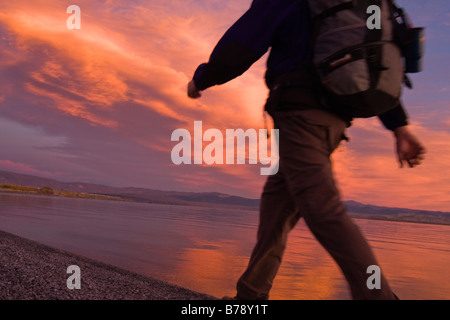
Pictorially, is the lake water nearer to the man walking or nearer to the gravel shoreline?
the gravel shoreline

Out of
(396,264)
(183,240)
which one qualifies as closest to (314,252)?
(396,264)

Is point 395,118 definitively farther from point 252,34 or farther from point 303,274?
point 303,274

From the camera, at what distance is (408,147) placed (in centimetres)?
204

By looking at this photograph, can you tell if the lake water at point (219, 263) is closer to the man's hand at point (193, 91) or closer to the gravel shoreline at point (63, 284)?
the gravel shoreline at point (63, 284)

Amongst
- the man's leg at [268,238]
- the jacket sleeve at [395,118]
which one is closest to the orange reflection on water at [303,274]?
the man's leg at [268,238]

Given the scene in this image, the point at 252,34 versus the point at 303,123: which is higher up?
the point at 252,34

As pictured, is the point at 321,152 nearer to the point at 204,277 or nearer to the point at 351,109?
the point at 351,109

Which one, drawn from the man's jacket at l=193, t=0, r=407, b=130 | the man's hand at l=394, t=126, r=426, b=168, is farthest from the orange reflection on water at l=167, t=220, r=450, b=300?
the man's jacket at l=193, t=0, r=407, b=130

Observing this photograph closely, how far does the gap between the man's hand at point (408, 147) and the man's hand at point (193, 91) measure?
44.0 inches

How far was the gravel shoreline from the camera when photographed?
243 cm

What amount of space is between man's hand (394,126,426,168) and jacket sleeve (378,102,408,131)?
0.03m

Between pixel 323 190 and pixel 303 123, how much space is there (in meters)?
0.32

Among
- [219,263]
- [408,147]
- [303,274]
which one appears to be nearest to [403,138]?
[408,147]

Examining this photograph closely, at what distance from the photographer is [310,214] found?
5.57 ft
